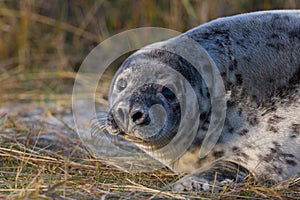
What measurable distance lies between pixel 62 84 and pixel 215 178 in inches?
131

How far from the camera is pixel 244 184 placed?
2926mm

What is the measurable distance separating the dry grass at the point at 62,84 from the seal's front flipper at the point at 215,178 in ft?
0.20

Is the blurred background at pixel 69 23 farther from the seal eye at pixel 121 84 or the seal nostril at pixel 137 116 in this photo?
the seal nostril at pixel 137 116

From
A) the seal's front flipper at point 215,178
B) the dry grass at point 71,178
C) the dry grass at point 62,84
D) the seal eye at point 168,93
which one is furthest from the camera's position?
the seal eye at point 168,93

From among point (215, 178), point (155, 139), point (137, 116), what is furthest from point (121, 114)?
point (215, 178)

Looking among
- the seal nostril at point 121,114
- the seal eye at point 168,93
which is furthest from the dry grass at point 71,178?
the seal eye at point 168,93

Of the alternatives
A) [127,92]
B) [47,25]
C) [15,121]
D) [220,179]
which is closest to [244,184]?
[220,179]

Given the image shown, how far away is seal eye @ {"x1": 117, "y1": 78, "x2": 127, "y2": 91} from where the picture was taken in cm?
320

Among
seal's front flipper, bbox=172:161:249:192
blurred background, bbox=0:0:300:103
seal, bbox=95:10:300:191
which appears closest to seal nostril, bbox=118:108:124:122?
seal, bbox=95:10:300:191

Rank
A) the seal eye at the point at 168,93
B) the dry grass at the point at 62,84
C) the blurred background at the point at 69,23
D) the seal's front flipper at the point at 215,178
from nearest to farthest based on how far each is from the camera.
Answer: the dry grass at the point at 62,84 → the seal's front flipper at the point at 215,178 → the seal eye at the point at 168,93 → the blurred background at the point at 69,23

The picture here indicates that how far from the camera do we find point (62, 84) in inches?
237

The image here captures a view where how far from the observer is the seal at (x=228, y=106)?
120 inches

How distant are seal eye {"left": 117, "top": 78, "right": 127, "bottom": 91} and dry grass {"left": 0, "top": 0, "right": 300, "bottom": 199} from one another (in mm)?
371

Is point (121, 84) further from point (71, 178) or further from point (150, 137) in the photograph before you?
point (71, 178)
